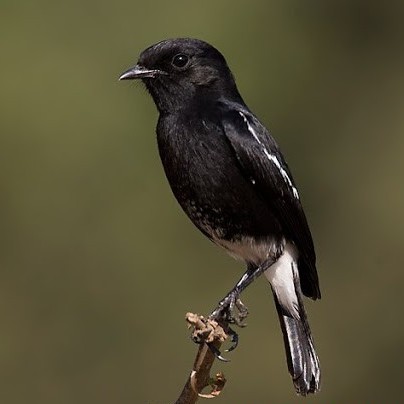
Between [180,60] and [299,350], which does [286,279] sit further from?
[180,60]

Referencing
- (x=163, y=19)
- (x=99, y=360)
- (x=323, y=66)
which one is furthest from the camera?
(x=323, y=66)

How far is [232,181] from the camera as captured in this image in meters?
6.94

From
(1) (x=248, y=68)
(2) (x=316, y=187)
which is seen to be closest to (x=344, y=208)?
(2) (x=316, y=187)

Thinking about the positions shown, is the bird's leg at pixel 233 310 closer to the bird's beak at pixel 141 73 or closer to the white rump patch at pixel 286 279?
the white rump patch at pixel 286 279

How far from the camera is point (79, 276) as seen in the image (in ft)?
34.2

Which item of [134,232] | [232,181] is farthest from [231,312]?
[134,232]

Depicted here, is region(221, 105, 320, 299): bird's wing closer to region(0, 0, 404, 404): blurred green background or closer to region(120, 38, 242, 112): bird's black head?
region(120, 38, 242, 112): bird's black head

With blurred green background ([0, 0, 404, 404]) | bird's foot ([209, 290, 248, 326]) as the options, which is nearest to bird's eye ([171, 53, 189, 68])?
bird's foot ([209, 290, 248, 326])

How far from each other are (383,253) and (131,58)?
2.19m

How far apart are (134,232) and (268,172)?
362 centimetres

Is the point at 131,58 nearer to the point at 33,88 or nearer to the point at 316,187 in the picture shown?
the point at 33,88

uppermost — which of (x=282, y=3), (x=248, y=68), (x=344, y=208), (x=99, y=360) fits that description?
(x=282, y=3)

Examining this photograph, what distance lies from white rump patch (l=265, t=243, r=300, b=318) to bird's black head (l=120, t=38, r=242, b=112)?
2.50ft

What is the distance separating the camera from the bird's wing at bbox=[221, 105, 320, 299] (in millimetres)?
6953
